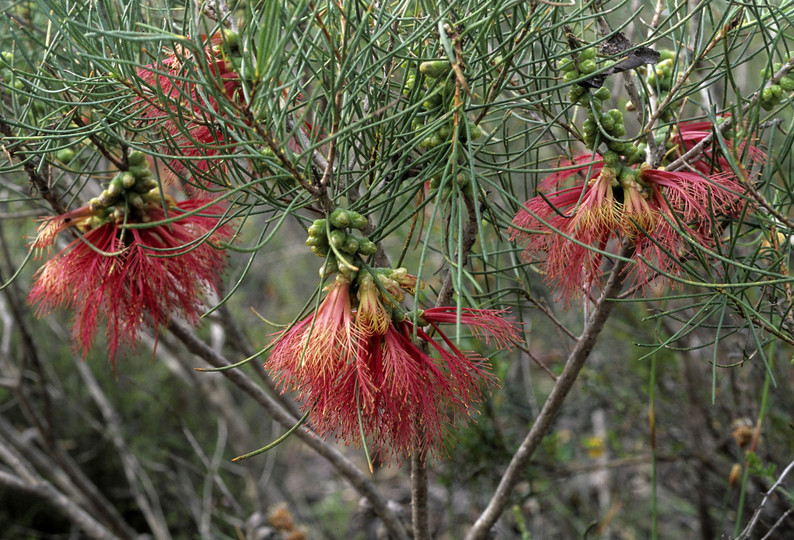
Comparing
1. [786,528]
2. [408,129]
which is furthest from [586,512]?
[408,129]

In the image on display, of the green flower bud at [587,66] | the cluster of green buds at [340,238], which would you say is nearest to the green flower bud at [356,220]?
the cluster of green buds at [340,238]

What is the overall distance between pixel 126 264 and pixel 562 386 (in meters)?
0.52

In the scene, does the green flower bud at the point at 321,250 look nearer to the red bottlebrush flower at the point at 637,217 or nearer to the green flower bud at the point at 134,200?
the red bottlebrush flower at the point at 637,217

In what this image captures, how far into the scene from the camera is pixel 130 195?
78 cm

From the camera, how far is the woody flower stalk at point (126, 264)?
2.36 ft

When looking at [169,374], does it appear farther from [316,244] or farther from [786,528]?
[316,244]

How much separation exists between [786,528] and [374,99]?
1.37 m

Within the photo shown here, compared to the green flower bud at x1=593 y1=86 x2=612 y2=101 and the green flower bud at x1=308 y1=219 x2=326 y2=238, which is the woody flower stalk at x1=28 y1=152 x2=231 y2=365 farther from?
the green flower bud at x1=593 y1=86 x2=612 y2=101

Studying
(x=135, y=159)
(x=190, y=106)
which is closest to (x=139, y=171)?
(x=135, y=159)

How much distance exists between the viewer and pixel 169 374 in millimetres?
3193

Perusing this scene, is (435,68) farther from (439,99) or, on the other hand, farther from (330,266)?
(330,266)

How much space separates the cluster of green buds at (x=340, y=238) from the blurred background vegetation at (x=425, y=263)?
23 millimetres

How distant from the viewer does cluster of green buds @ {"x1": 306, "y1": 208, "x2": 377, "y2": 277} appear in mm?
516

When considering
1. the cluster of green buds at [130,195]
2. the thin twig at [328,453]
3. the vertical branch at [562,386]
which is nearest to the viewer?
the vertical branch at [562,386]
